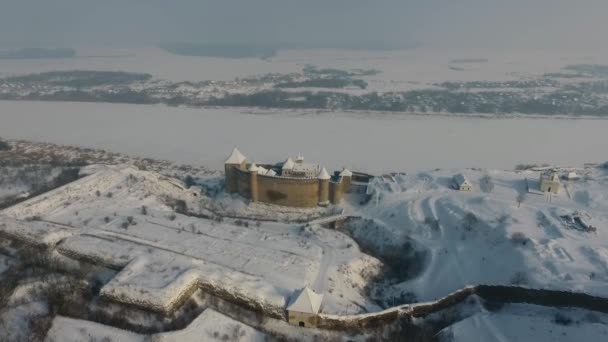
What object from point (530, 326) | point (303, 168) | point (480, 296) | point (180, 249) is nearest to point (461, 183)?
point (303, 168)

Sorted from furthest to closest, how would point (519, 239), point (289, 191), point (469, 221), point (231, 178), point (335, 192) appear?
point (231, 178), point (335, 192), point (289, 191), point (469, 221), point (519, 239)

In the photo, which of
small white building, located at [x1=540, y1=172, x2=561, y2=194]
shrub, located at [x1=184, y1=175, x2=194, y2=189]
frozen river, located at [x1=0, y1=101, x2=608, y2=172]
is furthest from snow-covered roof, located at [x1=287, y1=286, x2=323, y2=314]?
frozen river, located at [x1=0, y1=101, x2=608, y2=172]

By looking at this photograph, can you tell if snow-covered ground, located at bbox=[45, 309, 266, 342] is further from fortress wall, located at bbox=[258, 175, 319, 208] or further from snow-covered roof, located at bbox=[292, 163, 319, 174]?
snow-covered roof, located at bbox=[292, 163, 319, 174]

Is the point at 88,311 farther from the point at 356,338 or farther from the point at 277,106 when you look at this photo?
the point at 277,106

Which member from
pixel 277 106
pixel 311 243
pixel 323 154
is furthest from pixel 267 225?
pixel 277 106

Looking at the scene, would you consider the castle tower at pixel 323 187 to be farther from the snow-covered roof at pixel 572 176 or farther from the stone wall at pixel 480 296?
the snow-covered roof at pixel 572 176

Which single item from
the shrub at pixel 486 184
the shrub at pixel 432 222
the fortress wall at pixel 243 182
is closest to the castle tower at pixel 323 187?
the fortress wall at pixel 243 182

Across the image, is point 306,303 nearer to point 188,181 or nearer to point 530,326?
point 530,326
